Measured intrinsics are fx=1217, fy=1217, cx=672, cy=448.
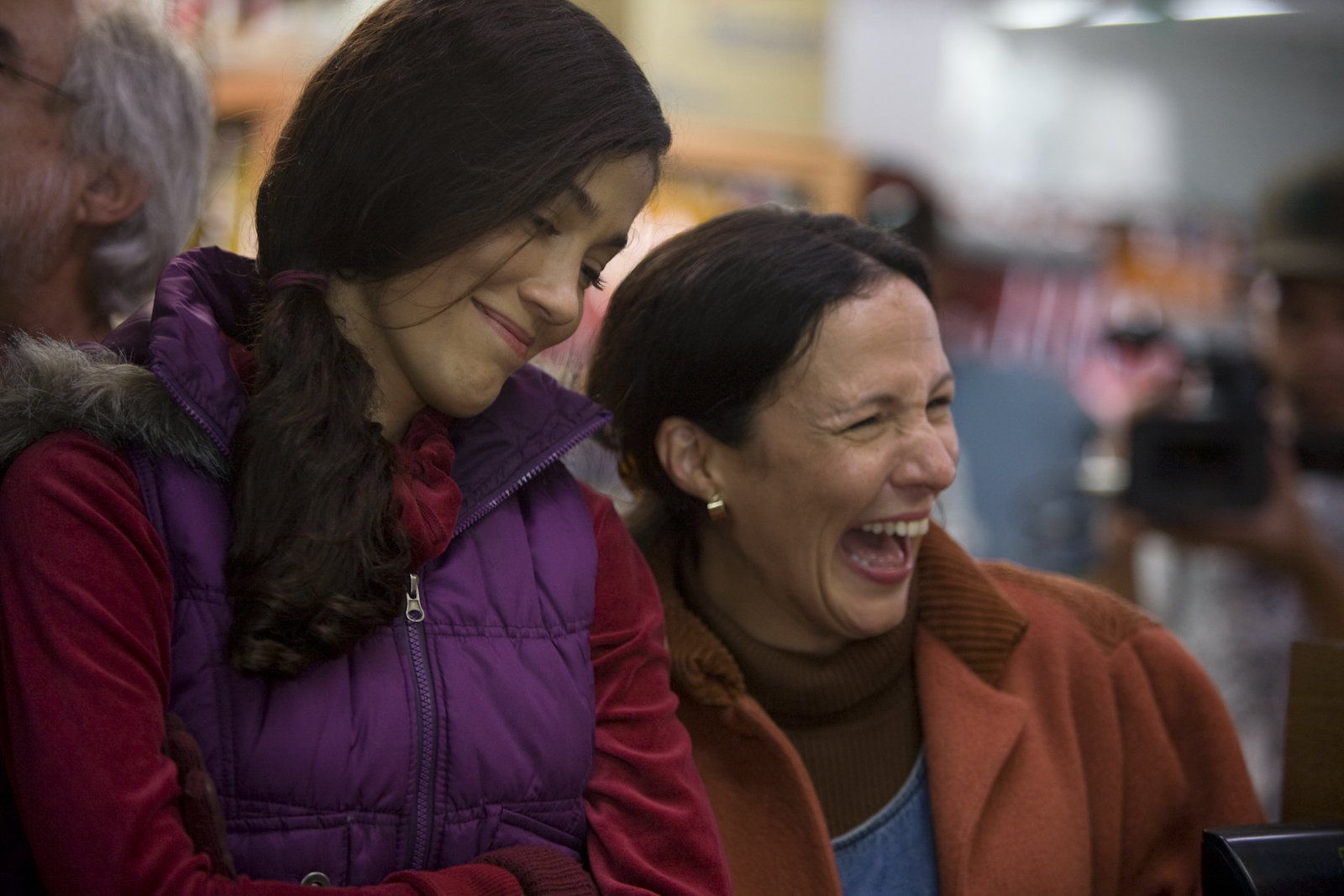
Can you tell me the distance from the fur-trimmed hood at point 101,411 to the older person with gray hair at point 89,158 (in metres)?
0.45

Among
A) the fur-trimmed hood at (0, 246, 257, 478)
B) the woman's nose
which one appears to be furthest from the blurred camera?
the fur-trimmed hood at (0, 246, 257, 478)

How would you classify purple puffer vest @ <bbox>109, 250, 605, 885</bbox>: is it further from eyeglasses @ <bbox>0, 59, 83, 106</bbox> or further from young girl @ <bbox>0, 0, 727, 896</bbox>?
eyeglasses @ <bbox>0, 59, 83, 106</bbox>

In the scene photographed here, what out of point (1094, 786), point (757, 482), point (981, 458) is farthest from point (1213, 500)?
point (757, 482)

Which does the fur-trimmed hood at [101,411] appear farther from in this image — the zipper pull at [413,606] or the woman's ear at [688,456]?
the woman's ear at [688,456]

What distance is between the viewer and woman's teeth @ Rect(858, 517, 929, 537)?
1491 millimetres

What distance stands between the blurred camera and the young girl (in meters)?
1.71

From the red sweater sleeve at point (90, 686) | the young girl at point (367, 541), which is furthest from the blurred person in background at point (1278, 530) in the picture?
the red sweater sleeve at point (90, 686)

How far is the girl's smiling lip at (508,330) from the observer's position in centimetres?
108

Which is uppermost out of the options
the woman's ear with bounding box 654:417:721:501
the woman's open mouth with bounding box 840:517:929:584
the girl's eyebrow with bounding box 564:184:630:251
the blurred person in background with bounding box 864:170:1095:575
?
the girl's eyebrow with bounding box 564:184:630:251

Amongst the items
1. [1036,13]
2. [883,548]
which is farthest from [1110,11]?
[883,548]

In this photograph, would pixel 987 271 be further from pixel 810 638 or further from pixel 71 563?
pixel 71 563

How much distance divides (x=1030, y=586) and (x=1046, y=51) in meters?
4.25

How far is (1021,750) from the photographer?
148cm

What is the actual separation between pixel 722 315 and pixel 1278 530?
1.47 metres
